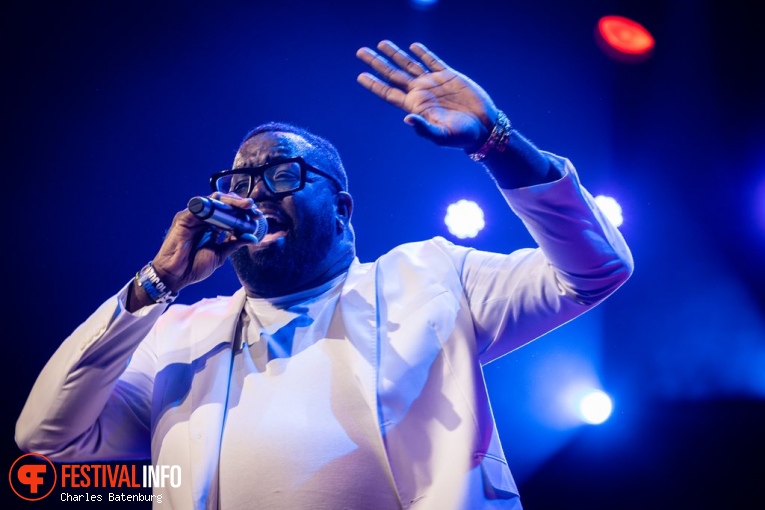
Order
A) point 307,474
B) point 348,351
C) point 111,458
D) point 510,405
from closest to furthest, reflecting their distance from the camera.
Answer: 1. point 307,474
2. point 348,351
3. point 111,458
4. point 510,405

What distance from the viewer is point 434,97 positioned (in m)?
1.89

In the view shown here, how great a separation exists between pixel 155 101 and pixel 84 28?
1.69 ft

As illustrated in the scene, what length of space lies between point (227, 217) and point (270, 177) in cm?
66

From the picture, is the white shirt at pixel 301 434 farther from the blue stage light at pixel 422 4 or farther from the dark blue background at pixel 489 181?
the blue stage light at pixel 422 4

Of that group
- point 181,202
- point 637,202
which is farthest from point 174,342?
point 637,202

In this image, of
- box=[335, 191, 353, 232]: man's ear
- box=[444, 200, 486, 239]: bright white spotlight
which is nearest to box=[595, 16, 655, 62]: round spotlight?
box=[444, 200, 486, 239]: bright white spotlight

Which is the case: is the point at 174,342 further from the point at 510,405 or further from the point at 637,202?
the point at 637,202

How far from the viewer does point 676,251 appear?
11.3 ft

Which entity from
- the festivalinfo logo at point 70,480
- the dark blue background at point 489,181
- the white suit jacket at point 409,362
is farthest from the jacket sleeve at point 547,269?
the festivalinfo logo at point 70,480

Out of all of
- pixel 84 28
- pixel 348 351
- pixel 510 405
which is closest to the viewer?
pixel 348 351

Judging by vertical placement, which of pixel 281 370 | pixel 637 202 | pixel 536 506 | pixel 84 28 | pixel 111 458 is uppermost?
pixel 84 28

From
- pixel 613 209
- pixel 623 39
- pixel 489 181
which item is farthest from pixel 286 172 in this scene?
pixel 623 39

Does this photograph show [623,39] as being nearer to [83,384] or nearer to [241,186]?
[241,186]

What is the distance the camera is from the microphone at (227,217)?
1833 mm
